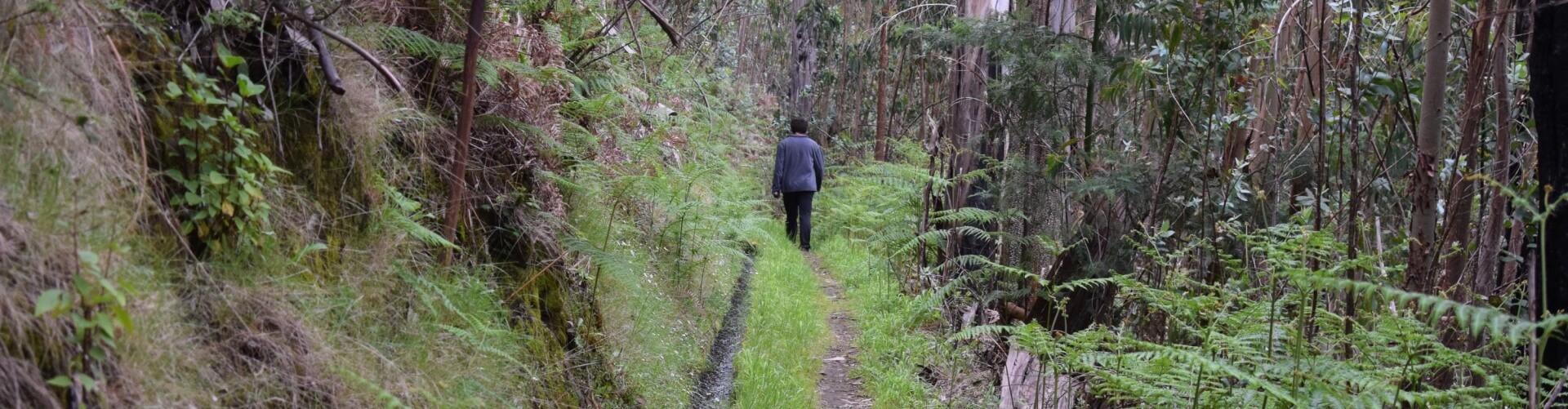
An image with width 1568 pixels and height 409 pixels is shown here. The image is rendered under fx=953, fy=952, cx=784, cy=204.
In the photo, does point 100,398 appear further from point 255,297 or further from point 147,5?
point 147,5

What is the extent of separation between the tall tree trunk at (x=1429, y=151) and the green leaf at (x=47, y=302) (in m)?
4.23

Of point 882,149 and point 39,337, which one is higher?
point 39,337

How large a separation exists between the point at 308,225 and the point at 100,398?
1124 millimetres

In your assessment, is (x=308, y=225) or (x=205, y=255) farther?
(x=308, y=225)

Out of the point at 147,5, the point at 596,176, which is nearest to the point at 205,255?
the point at 147,5

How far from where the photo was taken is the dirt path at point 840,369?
574 cm

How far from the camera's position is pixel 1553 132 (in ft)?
10.3

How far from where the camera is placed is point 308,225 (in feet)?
9.73

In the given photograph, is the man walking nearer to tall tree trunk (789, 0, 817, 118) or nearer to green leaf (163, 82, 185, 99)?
tall tree trunk (789, 0, 817, 118)

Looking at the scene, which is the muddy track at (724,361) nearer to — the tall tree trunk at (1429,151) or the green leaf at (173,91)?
the green leaf at (173,91)

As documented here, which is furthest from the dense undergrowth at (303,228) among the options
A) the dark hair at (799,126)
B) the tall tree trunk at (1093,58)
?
the dark hair at (799,126)

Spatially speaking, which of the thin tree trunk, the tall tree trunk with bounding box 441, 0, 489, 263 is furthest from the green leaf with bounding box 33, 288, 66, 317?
the thin tree trunk

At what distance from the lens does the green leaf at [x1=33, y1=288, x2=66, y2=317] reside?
172cm

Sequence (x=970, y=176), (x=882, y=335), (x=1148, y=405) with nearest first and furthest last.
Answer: (x=1148, y=405), (x=882, y=335), (x=970, y=176)
